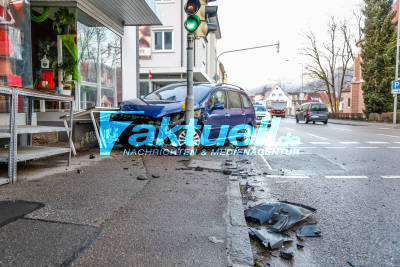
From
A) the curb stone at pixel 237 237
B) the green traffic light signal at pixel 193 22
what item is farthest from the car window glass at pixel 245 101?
the curb stone at pixel 237 237

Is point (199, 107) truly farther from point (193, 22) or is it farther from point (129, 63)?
point (129, 63)

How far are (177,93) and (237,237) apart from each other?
5974 millimetres

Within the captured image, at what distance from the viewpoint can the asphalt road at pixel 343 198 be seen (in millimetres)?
2602

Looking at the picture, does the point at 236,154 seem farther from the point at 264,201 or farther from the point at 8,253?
the point at 8,253

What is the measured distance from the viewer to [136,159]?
6516mm

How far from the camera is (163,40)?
25266 mm

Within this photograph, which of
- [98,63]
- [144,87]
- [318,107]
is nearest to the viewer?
[98,63]

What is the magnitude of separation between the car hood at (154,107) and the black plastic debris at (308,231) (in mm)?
4283

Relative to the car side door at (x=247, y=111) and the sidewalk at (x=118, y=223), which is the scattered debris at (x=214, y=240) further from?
the car side door at (x=247, y=111)

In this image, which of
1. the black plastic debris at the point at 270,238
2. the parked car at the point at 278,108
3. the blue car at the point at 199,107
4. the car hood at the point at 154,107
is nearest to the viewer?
the black plastic debris at the point at 270,238

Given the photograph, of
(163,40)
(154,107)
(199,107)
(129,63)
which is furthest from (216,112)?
(163,40)

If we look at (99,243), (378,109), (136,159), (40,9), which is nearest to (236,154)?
(136,159)

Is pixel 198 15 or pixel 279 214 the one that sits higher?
pixel 198 15

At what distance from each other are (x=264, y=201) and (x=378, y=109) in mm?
33851
